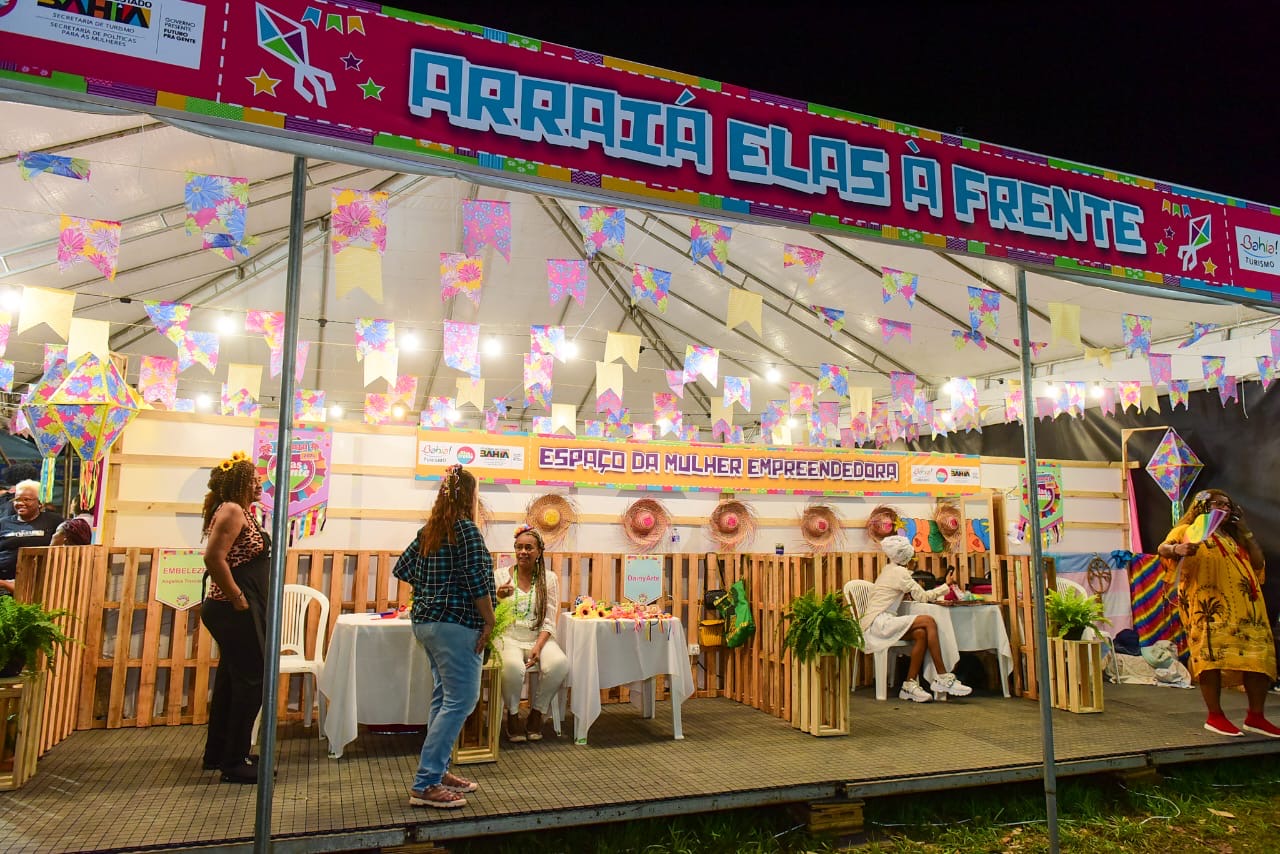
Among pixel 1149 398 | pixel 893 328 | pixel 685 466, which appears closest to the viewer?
pixel 893 328

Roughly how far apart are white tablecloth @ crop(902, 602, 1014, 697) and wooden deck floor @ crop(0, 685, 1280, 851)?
2.15 ft

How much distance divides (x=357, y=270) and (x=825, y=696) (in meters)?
3.75

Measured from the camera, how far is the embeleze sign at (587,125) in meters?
2.30

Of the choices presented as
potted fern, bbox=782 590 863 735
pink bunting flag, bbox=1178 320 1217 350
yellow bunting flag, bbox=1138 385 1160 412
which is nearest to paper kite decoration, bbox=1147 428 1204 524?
yellow bunting flag, bbox=1138 385 1160 412

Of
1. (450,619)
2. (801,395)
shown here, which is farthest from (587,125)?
(801,395)

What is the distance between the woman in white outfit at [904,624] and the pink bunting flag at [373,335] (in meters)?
4.66

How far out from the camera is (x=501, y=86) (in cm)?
273

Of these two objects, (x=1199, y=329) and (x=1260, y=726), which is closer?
(x=1260, y=726)

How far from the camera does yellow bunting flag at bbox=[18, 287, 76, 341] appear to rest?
555cm

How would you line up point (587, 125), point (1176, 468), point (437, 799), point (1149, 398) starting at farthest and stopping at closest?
point (1149, 398) → point (1176, 468) → point (437, 799) → point (587, 125)

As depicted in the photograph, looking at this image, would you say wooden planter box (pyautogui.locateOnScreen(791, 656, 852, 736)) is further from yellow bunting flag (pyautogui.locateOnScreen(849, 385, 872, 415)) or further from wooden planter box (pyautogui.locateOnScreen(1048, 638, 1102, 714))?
yellow bunting flag (pyautogui.locateOnScreen(849, 385, 872, 415))

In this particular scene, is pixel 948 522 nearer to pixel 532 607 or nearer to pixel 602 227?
pixel 532 607

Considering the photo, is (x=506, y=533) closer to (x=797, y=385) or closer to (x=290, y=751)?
(x=290, y=751)

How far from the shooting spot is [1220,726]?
5.08m
